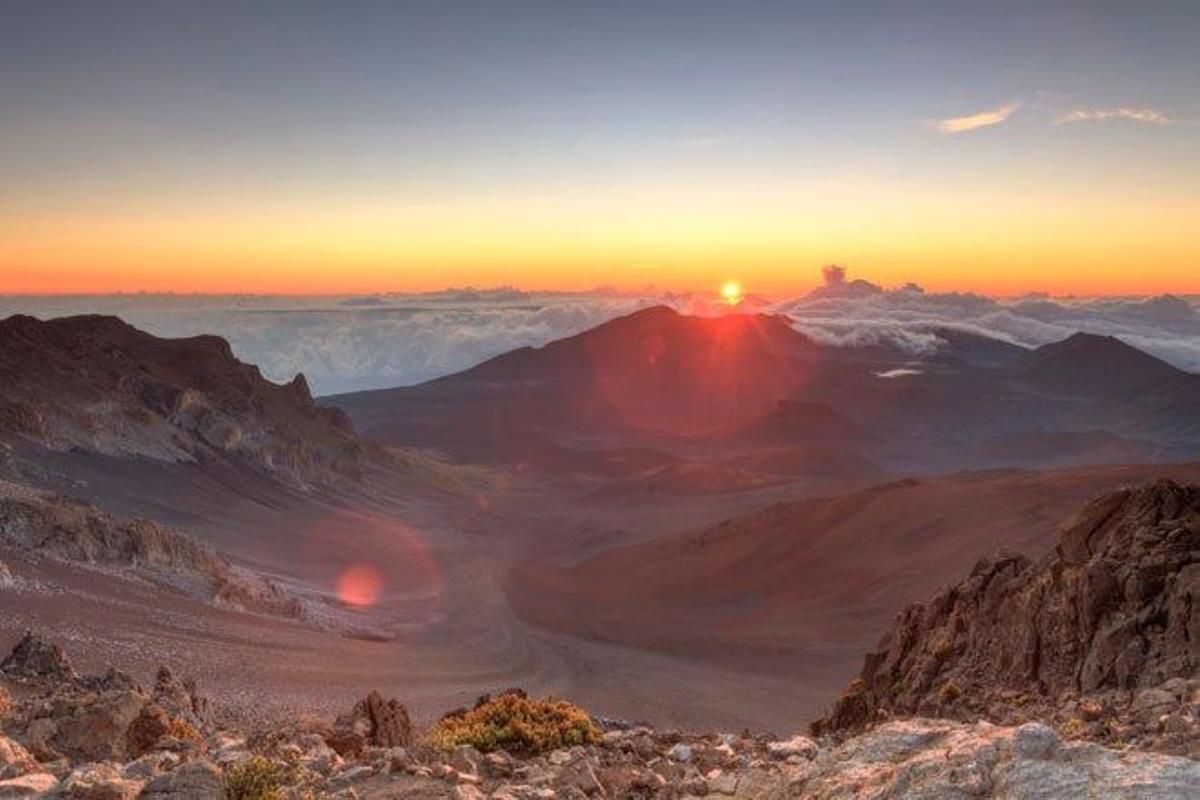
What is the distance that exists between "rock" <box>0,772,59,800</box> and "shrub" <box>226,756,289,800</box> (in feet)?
3.51

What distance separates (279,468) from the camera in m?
84.2

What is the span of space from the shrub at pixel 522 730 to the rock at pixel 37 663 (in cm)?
1060

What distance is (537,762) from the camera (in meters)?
8.03

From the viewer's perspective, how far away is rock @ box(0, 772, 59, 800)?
5.69 metres

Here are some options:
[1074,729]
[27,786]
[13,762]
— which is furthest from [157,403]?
[1074,729]

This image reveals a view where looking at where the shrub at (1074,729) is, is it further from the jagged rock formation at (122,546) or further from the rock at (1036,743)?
the jagged rock formation at (122,546)

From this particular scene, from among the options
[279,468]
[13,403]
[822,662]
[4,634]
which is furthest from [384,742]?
[279,468]

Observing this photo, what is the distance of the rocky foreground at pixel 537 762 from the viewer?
4453 mm

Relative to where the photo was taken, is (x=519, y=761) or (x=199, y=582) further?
(x=199, y=582)

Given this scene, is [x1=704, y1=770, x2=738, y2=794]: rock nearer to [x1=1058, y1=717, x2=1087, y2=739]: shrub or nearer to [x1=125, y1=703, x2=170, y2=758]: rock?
[x1=1058, y1=717, x2=1087, y2=739]: shrub

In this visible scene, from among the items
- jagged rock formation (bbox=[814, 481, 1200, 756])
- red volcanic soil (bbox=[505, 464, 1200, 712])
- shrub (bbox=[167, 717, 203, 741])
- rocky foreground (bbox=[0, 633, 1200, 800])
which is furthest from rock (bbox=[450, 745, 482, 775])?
red volcanic soil (bbox=[505, 464, 1200, 712])

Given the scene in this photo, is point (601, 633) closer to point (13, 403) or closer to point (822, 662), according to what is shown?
point (822, 662)

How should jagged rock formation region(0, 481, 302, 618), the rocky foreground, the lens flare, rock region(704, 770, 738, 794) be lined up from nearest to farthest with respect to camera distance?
the rocky foreground → rock region(704, 770, 738, 794) → jagged rock formation region(0, 481, 302, 618) → the lens flare

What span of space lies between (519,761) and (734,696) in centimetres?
2836
